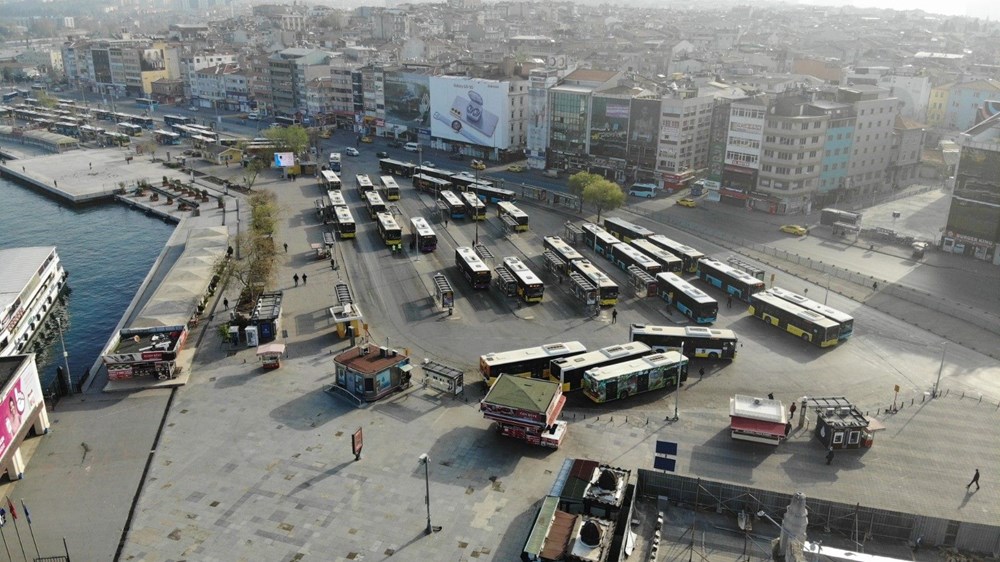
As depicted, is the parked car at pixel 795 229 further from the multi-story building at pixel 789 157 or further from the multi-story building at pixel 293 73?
the multi-story building at pixel 293 73

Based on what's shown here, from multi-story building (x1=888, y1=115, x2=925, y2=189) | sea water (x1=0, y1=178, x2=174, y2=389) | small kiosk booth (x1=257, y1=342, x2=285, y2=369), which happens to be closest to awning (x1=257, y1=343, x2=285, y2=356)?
small kiosk booth (x1=257, y1=342, x2=285, y2=369)

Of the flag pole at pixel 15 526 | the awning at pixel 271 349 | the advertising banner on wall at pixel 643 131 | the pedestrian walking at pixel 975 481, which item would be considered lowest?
the flag pole at pixel 15 526

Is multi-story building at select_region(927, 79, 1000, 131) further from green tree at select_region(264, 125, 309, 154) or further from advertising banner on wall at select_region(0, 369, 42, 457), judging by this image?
advertising banner on wall at select_region(0, 369, 42, 457)

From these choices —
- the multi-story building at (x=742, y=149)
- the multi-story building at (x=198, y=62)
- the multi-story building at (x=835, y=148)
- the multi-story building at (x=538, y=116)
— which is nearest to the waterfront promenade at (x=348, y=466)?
the multi-story building at (x=742, y=149)

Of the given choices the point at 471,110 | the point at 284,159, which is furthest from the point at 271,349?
the point at 471,110

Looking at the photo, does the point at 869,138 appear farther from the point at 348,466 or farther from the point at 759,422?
the point at 348,466

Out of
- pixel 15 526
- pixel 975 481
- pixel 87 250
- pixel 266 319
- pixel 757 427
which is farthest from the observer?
pixel 87 250

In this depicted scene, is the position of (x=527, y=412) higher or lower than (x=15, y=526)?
higher
